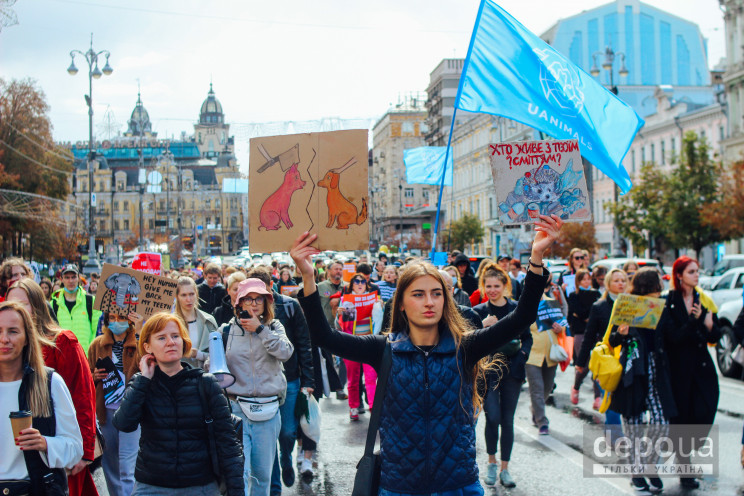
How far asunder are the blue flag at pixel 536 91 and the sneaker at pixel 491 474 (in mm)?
3550

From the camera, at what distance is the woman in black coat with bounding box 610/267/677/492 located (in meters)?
6.75

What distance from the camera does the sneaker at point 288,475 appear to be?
704 centimetres

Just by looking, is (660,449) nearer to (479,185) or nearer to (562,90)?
(562,90)

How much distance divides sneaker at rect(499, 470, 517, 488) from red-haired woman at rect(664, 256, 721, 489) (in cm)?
147

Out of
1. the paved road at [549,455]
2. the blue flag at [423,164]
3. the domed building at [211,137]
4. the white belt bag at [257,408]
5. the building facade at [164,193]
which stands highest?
the domed building at [211,137]

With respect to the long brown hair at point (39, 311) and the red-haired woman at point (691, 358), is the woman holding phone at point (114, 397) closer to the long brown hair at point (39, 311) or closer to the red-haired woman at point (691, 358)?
the long brown hair at point (39, 311)

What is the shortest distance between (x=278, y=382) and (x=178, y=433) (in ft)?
5.72

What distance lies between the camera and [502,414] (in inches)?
286

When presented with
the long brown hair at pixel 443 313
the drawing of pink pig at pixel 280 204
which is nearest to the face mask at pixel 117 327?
the drawing of pink pig at pixel 280 204

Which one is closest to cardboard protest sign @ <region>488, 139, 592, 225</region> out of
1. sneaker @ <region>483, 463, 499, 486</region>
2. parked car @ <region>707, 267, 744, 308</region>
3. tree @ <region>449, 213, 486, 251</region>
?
sneaker @ <region>483, 463, 499, 486</region>

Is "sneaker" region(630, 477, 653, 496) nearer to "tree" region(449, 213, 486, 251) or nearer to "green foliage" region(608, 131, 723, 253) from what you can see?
"green foliage" region(608, 131, 723, 253)

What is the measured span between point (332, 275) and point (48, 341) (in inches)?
302

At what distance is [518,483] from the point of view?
22.8 ft

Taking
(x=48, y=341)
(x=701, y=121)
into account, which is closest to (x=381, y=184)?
(x=701, y=121)
